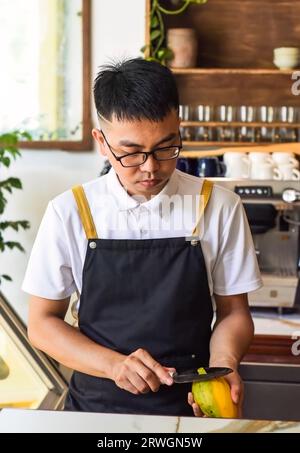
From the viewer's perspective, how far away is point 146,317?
1.57m

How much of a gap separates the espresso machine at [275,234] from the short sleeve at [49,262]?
1.53 m

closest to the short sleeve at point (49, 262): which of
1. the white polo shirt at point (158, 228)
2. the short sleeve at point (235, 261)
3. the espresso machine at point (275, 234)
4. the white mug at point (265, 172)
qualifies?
the white polo shirt at point (158, 228)

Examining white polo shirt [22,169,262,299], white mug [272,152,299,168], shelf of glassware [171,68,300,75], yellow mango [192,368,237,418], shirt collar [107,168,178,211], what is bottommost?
yellow mango [192,368,237,418]

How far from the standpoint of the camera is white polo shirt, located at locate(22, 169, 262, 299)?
1.61 meters

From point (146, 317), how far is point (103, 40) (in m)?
2.56

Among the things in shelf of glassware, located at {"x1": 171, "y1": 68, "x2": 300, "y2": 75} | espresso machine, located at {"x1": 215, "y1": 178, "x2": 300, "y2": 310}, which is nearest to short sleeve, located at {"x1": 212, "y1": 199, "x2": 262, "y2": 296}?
espresso machine, located at {"x1": 215, "y1": 178, "x2": 300, "y2": 310}

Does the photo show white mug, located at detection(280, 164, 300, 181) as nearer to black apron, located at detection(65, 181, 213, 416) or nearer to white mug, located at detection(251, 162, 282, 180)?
white mug, located at detection(251, 162, 282, 180)

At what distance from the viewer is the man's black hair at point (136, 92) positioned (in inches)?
57.7

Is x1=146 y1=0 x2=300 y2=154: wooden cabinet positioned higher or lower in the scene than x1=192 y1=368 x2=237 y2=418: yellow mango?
higher

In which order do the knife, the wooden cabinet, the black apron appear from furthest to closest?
the wooden cabinet → the black apron → the knife

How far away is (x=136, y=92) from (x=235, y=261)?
0.45 metres

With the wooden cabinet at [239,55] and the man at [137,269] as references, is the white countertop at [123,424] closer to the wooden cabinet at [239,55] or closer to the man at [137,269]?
the man at [137,269]

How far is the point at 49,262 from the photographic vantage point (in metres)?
1.60

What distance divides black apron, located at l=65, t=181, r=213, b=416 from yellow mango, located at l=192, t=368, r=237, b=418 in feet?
0.81
